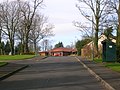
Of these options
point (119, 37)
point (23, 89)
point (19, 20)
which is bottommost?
point (23, 89)

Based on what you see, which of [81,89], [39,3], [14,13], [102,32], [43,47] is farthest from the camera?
[43,47]

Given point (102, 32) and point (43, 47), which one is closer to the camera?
point (102, 32)

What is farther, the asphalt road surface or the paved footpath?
the asphalt road surface

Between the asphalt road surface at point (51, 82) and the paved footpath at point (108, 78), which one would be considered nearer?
the paved footpath at point (108, 78)

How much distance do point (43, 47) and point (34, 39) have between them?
2495 inches

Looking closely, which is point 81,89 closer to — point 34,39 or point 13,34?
point 13,34

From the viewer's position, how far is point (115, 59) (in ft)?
A: 138

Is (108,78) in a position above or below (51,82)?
above

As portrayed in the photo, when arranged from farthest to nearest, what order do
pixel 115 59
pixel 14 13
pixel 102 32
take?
pixel 14 13 < pixel 102 32 < pixel 115 59

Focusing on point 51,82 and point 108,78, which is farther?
point 108,78

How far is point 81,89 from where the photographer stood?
16844 mm

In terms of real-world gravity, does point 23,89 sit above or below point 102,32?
below

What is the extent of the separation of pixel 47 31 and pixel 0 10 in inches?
791

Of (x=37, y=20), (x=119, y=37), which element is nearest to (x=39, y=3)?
(x=37, y=20)
